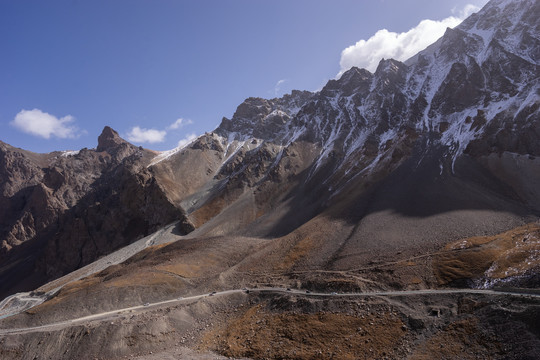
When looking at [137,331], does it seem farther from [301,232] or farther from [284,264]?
[301,232]

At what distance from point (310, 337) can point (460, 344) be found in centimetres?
1333

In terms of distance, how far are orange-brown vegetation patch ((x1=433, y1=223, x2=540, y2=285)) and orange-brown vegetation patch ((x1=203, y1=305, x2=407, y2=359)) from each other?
1113cm

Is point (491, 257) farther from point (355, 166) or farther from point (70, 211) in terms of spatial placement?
point (70, 211)

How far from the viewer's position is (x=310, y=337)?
107ft

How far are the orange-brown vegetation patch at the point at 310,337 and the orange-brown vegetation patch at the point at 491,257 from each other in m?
11.1

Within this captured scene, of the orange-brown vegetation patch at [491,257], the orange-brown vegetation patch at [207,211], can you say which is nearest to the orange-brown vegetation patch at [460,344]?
the orange-brown vegetation patch at [491,257]

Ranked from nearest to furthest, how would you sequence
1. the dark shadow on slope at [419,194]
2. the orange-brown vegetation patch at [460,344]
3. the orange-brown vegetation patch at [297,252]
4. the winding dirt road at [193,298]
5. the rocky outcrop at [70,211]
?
the orange-brown vegetation patch at [460,344]
the winding dirt road at [193,298]
the orange-brown vegetation patch at [297,252]
the dark shadow on slope at [419,194]
the rocky outcrop at [70,211]

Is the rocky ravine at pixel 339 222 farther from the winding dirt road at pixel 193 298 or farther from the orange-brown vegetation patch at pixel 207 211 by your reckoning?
the winding dirt road at pixel 193 298

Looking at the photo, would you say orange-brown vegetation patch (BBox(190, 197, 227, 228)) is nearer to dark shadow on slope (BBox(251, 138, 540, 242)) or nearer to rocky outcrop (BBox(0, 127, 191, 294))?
rocky outcrop (BBox(0, 127, 191, 294))

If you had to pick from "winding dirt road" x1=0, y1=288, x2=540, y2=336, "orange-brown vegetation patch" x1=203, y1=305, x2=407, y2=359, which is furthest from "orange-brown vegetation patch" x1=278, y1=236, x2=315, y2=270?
"orange-brown vegetation patch" x1=203, y1=305, x2=407, y2=359

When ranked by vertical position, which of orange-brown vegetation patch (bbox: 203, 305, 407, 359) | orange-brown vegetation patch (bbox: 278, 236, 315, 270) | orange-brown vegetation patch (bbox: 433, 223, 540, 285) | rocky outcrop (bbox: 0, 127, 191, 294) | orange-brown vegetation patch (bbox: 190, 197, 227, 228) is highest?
rocky outcrop (bbox: 0, 127, 191, 294)

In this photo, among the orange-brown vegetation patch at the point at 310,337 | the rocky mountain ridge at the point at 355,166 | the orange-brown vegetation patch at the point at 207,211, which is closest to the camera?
the orange-brown vegetation patch at the point at 310,337

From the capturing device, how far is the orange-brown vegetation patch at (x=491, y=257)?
34125 mm

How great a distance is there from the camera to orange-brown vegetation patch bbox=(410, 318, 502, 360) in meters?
25.0
